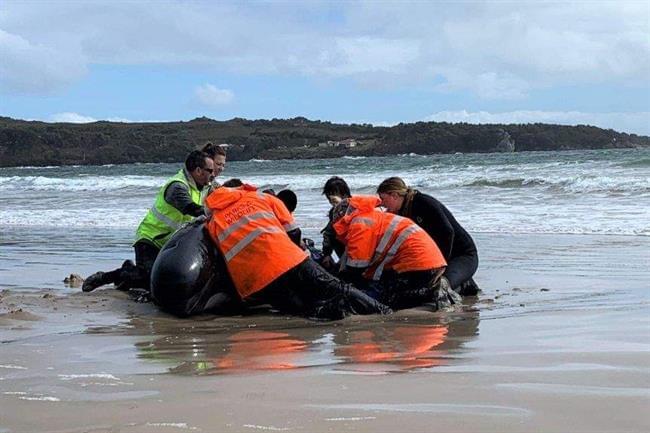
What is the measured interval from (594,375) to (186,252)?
3.62 metres

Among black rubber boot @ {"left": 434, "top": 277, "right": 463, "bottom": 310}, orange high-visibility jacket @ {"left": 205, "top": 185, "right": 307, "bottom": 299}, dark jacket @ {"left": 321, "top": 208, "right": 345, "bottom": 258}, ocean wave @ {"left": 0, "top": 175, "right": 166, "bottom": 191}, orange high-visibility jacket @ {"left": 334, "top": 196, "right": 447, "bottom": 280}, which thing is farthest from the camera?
ocean wave @ {"left": 0, "top": 175, "right": 166, "bottom": 191}

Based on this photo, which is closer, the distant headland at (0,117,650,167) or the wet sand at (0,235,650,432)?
the wet sand at (0,235,650,432)

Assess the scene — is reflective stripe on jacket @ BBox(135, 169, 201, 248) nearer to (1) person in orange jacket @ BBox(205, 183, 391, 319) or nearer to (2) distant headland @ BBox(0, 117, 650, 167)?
(1) person in orange jacket @ BBox(205, 183, 391, 319)

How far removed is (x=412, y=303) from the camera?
22.3 feet

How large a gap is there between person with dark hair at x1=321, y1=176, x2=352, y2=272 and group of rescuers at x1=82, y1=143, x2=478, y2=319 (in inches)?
0.4

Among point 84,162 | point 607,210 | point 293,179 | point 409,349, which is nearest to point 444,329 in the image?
point 409,349

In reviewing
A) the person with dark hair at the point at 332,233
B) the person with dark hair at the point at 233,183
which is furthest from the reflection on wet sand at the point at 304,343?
the person with dark hair at the point at 233,183

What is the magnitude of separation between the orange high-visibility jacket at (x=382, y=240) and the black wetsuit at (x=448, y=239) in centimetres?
49

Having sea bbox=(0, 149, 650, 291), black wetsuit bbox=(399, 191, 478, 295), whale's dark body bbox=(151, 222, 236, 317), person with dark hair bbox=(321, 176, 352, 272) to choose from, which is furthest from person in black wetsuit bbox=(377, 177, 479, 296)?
sea bbox=(0, 149, 650, 291)

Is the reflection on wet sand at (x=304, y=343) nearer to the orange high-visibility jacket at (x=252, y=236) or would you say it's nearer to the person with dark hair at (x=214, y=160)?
the orange high-visibility jacket at (x=252, y=236)

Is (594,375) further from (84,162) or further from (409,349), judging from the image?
(84,162)

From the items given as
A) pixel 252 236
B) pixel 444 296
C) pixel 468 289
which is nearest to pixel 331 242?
pixel 252 236

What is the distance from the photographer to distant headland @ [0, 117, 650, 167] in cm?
7362

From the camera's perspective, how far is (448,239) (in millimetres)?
7363
